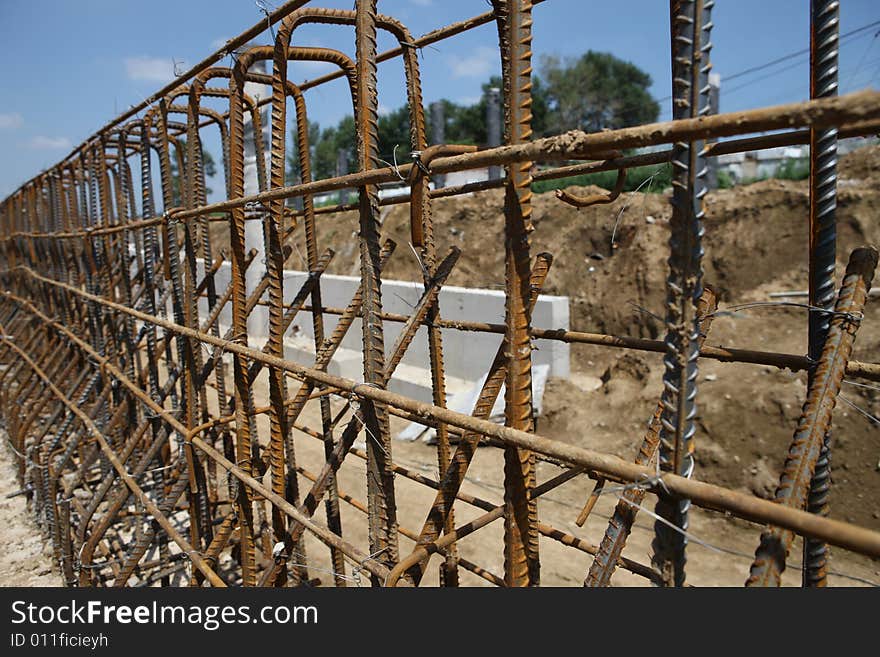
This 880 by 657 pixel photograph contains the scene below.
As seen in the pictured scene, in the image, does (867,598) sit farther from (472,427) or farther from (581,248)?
(581,248)

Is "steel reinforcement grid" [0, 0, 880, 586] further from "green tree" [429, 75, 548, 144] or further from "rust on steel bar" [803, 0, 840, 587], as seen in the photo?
"green tree" [429, 75, 548, 144]

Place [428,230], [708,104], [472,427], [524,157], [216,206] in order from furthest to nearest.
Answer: [216,206], [428,230], [472,427], [524,157], [708,104]

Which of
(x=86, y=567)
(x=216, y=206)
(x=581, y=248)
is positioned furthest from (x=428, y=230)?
(x=581, y=248)

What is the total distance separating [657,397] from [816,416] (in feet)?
18.3

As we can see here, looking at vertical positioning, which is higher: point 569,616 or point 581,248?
point 581,248

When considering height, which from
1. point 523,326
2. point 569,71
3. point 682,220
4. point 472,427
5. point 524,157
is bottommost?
point 472,427

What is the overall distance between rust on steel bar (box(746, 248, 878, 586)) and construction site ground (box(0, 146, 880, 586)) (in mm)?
94

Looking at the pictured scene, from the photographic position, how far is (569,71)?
4031 cm

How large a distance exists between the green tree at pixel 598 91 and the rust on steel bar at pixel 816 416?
37297 mm

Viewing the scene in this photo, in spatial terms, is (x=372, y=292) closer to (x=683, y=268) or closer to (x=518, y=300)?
(x=518, y=300)

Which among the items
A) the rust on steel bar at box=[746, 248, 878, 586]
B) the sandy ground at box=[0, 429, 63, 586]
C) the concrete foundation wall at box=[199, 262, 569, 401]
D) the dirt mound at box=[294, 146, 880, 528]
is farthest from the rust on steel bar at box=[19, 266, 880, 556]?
the concrete foundation wall at box=[199, 262, 569, 401]

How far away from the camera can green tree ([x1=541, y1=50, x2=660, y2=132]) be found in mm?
38188

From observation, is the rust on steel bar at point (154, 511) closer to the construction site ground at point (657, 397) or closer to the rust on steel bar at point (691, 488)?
the construction site ground at point (657, 397)

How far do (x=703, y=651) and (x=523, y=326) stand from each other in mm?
906
